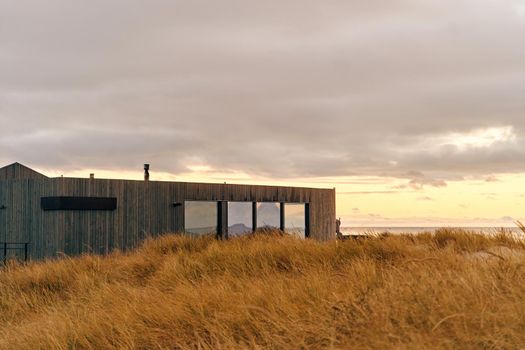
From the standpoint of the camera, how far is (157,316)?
18.1 feet

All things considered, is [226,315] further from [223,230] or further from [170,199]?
[223,230]

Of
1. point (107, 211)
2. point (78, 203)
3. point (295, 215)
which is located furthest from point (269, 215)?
point (78, 203)

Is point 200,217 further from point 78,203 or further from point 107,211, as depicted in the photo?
point 78,203

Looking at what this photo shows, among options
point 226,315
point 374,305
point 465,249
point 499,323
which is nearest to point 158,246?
point 465,249

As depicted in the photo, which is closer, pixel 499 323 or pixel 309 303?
pixel 499 323

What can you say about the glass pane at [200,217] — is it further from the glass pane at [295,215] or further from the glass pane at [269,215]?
the glass pane at [295,215]

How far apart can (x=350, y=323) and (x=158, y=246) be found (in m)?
Answer: 7.83

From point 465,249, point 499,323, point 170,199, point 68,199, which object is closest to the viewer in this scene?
point 499,323

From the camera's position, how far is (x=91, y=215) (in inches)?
717

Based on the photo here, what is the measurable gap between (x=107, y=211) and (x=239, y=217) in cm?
564

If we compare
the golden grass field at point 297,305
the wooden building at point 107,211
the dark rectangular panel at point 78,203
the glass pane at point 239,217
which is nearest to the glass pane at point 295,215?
the wooden building at point 107,211

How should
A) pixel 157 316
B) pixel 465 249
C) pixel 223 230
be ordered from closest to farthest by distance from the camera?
pixel 157 316
pixel 465 249
pixel 223 230

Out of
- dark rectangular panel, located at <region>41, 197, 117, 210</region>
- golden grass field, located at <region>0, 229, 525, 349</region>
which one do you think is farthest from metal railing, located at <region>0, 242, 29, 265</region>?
golden grass field, located at <region>0, 229, 525, 349</region>

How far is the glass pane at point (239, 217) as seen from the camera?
22.2 meters
